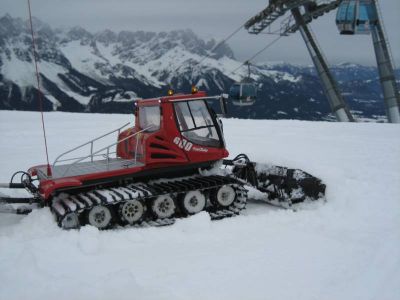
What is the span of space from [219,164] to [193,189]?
116 cm

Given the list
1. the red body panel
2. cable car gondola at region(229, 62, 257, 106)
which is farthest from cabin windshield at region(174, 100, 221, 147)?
cable car gondola at region(229, 62, 257, 106)

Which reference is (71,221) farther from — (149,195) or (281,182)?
(281,182)

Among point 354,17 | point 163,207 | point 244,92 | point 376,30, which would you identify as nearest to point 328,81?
point 376,30

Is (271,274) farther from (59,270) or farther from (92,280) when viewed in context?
(59,270)

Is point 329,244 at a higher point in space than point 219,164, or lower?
lower

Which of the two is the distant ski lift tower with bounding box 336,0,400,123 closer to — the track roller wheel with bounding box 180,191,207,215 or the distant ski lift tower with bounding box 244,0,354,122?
→ the distant ski lift tower with bounding box 244,0,354,122

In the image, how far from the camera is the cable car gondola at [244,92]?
68.4 ft

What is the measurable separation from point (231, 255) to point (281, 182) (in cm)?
339

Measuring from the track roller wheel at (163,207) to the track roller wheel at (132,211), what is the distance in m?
0.22

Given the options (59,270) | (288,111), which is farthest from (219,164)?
(288,111)

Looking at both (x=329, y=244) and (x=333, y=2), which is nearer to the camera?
(x=329, y=244)

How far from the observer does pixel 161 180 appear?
8773mm

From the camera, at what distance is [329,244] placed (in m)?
6.82

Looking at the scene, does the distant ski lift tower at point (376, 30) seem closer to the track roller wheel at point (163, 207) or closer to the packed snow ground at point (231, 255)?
the packed snow ground at point (231, 255)
